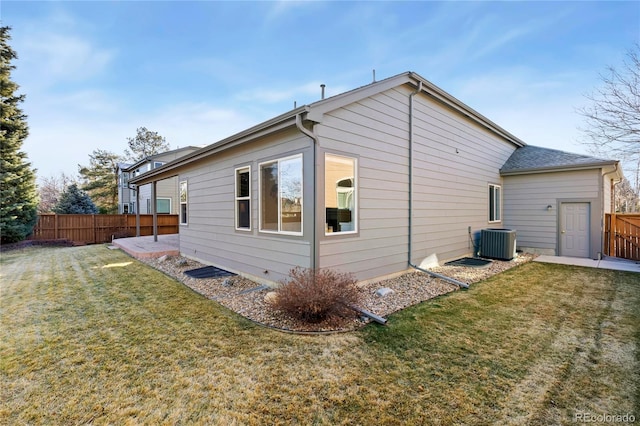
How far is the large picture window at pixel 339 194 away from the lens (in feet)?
16.2

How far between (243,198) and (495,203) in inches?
349

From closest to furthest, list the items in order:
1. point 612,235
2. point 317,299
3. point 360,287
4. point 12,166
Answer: point 317,299
point 360,287
point 612,235
point 12,166

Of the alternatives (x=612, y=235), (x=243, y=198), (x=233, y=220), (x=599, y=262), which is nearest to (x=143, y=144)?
(x=233, y=220)

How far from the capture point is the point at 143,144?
97.6ft

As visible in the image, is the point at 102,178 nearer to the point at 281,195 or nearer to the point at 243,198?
the point at 243,198

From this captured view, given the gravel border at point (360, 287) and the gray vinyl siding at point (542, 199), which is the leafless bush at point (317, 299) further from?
the gray vinyl siding at point (542, 199)

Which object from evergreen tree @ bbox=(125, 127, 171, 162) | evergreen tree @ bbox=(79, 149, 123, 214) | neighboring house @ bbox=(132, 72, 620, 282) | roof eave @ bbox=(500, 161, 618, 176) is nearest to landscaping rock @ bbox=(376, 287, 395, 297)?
neighboring house @ bbox=(132, 72, 620, 282)

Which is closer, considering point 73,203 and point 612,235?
point 612,235

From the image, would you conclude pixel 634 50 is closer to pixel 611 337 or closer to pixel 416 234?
pixel 416 234

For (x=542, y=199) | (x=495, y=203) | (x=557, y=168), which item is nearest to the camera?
(x=557, y=168)

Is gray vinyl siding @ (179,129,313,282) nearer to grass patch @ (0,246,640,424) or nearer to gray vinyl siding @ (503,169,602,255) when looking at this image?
grass patch @ (0,246,640,424)

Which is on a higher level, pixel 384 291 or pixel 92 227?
pixel 92 227

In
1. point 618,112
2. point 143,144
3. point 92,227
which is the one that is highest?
point 143,144

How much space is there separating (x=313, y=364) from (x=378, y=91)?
4.95 meters
